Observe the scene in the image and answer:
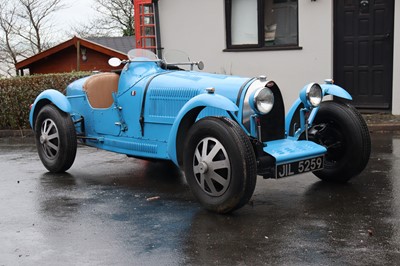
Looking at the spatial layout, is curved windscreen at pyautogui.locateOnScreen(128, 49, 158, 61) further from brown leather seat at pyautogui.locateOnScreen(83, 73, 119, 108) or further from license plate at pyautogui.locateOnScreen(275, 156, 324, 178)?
license plate at pyautogui.locateOnScreen(275, 156, 324, 178)

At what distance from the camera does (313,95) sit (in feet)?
19.4

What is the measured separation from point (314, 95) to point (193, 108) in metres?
1.29

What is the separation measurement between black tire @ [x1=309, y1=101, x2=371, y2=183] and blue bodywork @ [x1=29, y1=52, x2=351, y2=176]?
0.20m

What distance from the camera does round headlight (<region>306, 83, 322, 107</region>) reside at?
589 cm

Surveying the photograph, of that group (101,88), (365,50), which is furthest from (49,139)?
(365,50)

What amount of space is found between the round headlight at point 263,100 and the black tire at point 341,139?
728 millimetres

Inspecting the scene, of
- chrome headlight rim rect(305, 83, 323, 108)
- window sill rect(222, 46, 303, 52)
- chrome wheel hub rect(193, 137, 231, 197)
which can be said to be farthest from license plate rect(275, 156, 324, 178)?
window sill rect(222, 46, 303, 52)

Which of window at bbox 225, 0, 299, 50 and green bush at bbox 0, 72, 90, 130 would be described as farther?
window at bbox 225, 0, 299, 50

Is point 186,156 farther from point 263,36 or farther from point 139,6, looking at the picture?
point 139,6

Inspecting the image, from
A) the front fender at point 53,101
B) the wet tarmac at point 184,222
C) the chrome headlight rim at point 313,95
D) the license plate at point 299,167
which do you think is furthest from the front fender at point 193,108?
the front fender at point 53,101

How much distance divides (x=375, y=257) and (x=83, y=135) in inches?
177

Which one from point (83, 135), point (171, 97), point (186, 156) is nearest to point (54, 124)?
point (83, 135)

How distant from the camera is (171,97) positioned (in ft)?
21.0

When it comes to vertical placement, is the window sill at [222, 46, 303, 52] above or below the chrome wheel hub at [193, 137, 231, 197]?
above
